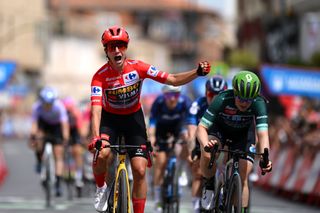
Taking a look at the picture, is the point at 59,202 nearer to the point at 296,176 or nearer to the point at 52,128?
the point at 52,128

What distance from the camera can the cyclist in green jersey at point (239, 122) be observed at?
35.8 ft

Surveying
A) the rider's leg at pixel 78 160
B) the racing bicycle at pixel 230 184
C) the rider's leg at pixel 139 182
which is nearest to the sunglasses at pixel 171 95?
the racing bicycle at pixel 230 184

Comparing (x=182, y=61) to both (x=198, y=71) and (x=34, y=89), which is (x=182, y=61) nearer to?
(x=34, y=89)

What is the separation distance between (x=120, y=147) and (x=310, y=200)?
969 cm

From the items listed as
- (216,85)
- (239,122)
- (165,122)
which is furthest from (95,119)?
(165,122)

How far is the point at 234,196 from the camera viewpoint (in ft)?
36.0

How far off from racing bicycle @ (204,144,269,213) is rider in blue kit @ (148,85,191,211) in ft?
11.1

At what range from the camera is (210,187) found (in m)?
12.1

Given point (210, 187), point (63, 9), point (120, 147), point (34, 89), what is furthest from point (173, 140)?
point (63, 9)

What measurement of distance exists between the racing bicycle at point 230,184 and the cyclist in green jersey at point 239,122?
0.09m

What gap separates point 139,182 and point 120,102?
0.90m

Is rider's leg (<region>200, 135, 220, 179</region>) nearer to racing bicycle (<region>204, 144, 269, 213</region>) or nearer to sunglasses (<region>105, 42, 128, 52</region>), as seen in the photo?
racing bicycle (<region>204, 144, 269, 213</region>)

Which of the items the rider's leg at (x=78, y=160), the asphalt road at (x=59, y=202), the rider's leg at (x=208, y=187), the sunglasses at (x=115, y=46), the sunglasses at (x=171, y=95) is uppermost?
the sunglasses at (x=115, y=46)

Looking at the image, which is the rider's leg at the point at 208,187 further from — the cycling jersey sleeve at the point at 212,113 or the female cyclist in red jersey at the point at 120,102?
the female cyclist in red jersey at the point at 120,102
